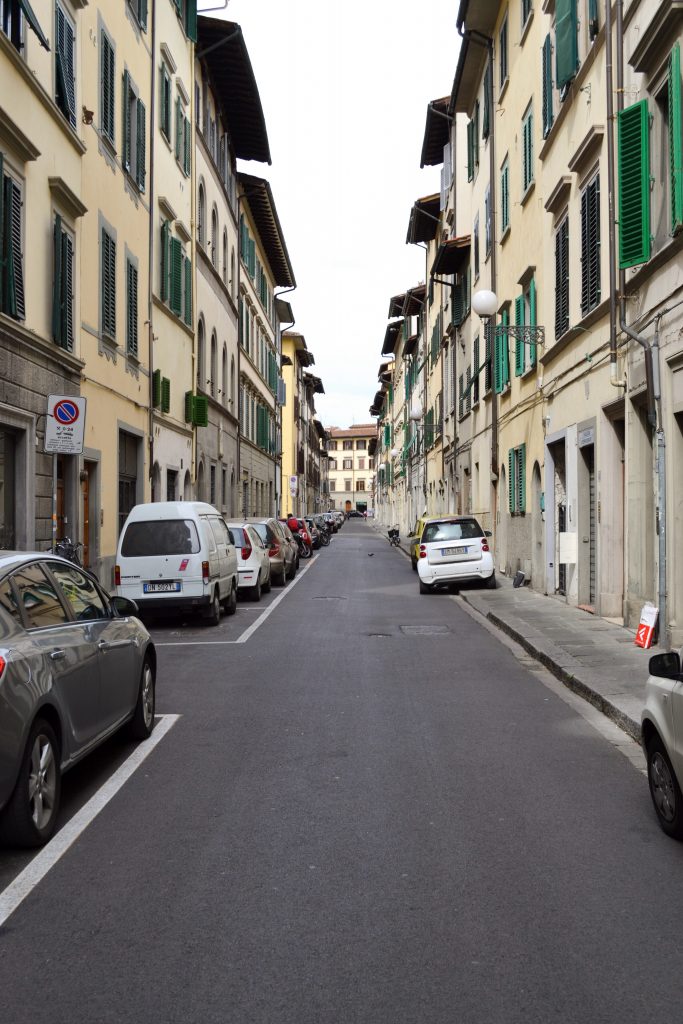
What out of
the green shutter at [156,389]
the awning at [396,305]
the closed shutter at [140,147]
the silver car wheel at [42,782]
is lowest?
the silver car wheel at [42,782]

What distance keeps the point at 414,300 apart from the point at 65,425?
4420 centimetres

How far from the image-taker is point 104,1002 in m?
3.46

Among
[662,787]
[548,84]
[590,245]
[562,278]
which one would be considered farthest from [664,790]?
[548,84]

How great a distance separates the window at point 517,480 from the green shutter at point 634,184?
991 centimetres

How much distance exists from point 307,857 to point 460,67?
26675mm

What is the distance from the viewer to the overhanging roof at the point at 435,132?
1387 inches

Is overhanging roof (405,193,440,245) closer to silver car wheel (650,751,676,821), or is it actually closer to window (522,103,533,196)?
window (522,103,533,196)

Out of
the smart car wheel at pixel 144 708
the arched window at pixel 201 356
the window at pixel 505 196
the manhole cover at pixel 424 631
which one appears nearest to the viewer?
the smart car wheel at pixel 144 708

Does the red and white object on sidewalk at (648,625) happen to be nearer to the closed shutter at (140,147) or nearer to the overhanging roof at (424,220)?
the closed shutter at (140,147)

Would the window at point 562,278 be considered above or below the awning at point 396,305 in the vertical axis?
below

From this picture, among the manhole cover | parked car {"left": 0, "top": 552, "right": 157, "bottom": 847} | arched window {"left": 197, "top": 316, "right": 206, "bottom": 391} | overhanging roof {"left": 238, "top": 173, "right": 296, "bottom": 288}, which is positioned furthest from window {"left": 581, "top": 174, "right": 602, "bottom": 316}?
overhanging roof {"left": 238, "top": 173, "right": 296, "bottom": 288}

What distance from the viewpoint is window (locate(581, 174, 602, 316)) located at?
14781mm

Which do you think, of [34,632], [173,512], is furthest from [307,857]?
[173,512]

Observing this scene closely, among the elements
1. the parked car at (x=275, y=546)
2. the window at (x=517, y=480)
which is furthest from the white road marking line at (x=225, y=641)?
the window at (x=517, y=480)
